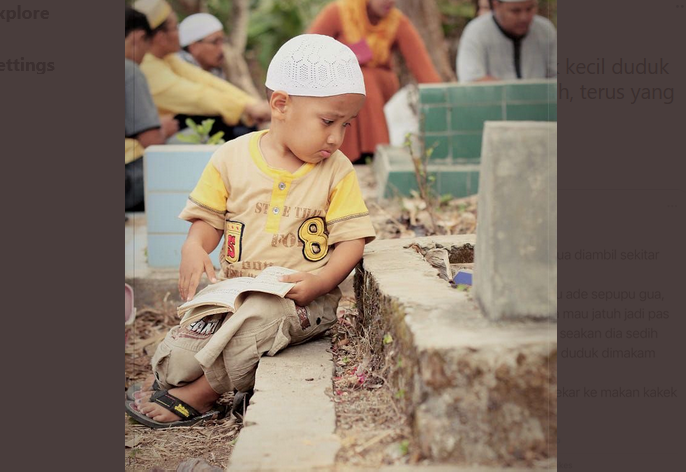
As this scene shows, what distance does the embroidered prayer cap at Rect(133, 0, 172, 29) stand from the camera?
6562 millimetres

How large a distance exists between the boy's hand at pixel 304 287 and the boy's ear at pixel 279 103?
0.60 meters

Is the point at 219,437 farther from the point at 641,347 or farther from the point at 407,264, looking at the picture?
the point at 641,347

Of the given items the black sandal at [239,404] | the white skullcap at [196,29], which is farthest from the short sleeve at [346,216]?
the white skullcap at [196,29]

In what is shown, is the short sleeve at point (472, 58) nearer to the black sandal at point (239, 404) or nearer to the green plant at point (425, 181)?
the green plant at point (425, 181)

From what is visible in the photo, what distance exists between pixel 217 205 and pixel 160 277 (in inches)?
60.0

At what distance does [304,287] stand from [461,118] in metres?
3.42

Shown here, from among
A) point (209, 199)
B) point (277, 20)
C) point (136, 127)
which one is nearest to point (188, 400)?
point (209, 199)

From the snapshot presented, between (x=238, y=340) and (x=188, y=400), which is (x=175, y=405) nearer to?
(x=188, y=400)

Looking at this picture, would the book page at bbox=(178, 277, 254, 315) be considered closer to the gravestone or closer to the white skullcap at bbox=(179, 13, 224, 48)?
the gravestone

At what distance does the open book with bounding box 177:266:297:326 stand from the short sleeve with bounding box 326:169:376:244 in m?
0.24

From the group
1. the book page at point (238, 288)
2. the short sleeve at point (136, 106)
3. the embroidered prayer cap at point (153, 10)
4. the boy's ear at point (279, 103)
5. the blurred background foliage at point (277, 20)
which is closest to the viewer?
the book page at point (238, 288)

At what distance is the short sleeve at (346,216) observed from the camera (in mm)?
3143

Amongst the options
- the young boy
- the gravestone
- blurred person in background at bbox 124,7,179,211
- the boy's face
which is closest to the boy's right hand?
the young boy

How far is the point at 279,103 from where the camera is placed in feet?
10.2
